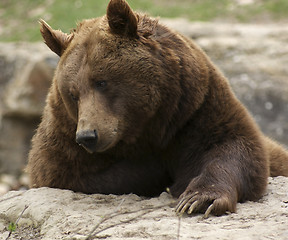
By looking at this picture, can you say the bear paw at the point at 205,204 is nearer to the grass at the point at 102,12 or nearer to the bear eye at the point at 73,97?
the bear eye at the point at 73,97

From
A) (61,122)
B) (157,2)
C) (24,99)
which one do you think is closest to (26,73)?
(24,99)

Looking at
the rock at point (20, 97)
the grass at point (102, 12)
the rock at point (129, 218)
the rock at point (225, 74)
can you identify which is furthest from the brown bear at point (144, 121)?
the grass at point (102, 12)

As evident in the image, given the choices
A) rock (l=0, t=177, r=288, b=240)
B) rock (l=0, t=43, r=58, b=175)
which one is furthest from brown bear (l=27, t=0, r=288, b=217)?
rock (l=0, t=43, r=58, b=175)

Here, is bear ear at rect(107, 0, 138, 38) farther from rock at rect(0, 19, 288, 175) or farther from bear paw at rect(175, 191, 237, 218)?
rock at rect(0, 19, 288, 175)

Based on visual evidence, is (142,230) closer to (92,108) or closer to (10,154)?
(92,108)

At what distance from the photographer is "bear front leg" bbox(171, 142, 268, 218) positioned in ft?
13.3

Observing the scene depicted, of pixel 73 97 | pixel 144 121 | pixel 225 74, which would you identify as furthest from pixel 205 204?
pixel 225 74

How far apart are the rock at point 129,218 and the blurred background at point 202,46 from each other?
5554 mm

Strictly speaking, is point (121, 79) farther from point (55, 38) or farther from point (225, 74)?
point (225, 74)

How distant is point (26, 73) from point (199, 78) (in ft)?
25.7

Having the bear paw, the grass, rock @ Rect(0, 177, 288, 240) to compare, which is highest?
the grass

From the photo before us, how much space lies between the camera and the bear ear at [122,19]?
14.2 ft

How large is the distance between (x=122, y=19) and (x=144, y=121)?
805mm

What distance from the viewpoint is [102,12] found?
49.1ft
